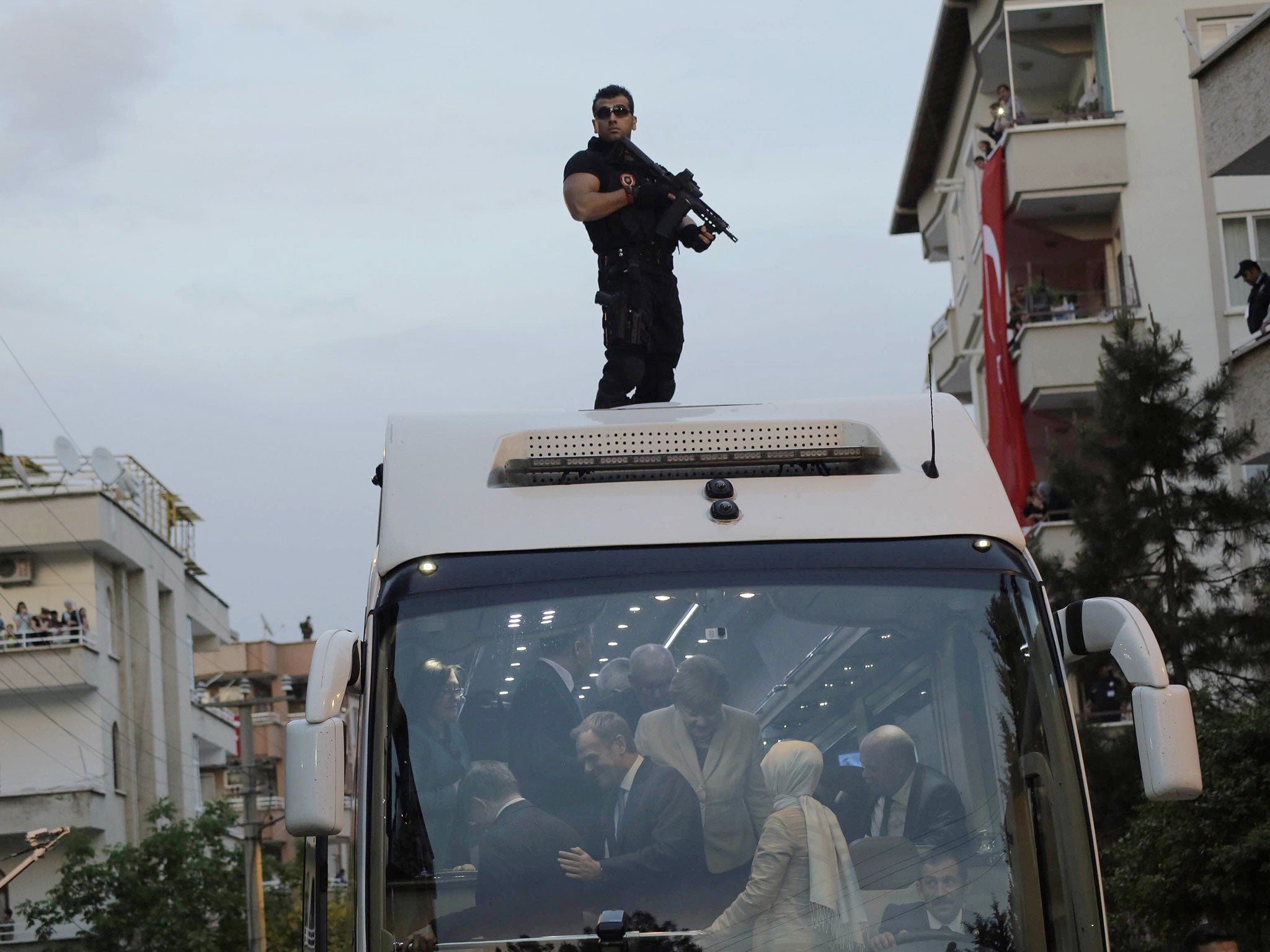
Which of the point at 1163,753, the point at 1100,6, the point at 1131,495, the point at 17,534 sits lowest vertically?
the point at 1163,753

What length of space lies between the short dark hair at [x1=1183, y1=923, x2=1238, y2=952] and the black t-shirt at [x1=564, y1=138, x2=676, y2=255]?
14.6 ft

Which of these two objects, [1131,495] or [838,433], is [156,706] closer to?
[1131,495]

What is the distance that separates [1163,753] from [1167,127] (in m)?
26.7

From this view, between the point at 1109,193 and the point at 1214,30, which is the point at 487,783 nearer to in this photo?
the point at 1109,193

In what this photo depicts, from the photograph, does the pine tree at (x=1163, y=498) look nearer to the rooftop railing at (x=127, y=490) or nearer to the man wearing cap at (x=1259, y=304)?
the man wearing cap at (x=1259, y=304)

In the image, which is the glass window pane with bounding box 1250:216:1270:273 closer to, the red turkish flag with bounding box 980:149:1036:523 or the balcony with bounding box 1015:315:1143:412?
the balcony with bounding box 1015:315:1143:412

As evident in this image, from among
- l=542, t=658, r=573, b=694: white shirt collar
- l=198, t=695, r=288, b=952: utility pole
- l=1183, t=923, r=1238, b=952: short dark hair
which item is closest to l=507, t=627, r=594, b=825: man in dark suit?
l=542, t=658, r=573, b=694: white shirt collar

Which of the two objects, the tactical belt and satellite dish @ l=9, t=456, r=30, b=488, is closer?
the tactical belt

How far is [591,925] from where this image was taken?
18.1 feet

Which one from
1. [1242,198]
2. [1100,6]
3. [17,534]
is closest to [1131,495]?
[1242,198]

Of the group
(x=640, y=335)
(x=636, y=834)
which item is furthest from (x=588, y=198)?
(x=636, y=834)

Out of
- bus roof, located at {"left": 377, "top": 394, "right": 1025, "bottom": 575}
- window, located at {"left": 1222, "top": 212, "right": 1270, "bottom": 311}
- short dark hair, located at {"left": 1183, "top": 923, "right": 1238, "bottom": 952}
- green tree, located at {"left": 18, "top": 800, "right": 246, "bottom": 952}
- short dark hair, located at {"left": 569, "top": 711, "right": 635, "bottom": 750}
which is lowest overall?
green tree, located at {"left": 18, "top": 800, "right": 246, "bottom": 952}

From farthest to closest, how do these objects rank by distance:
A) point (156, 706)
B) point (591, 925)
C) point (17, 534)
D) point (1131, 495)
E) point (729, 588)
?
point (156, 706) → point (17, 534) → point (1131, 495) → point (729, 588) → point (591, 925)

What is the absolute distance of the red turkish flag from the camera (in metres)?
30.6
